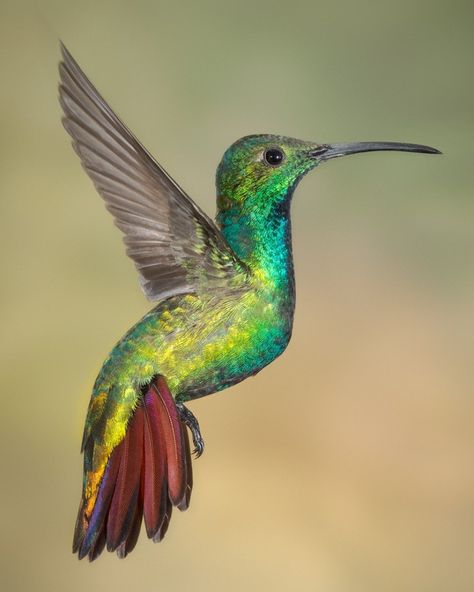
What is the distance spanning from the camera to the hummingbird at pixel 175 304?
32.0 inches

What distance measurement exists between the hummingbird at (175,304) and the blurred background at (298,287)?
1.30 metres

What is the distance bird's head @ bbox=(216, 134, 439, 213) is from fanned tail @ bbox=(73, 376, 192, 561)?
7.2 inches

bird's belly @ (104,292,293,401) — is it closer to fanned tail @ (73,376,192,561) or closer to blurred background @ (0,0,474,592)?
fanned tail @ (73,376,192,561)

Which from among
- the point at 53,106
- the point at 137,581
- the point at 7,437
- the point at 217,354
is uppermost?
the point at 53,106

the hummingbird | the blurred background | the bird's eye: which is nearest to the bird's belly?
the hummingbird

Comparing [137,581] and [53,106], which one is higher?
[53,106]

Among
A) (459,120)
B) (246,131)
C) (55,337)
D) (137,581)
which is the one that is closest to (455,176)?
(459,120)

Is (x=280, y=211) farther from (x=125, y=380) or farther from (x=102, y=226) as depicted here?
(x=102, y=226)

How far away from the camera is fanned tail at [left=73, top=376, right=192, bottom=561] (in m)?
0.80

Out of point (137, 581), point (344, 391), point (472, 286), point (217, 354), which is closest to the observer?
point (217, 354)

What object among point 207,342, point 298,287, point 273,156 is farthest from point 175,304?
point 298,287

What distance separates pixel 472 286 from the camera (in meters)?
2.70

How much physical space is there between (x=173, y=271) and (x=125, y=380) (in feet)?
0.37

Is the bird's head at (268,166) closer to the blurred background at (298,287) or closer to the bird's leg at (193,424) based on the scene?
the bird's leg at (193,424)
